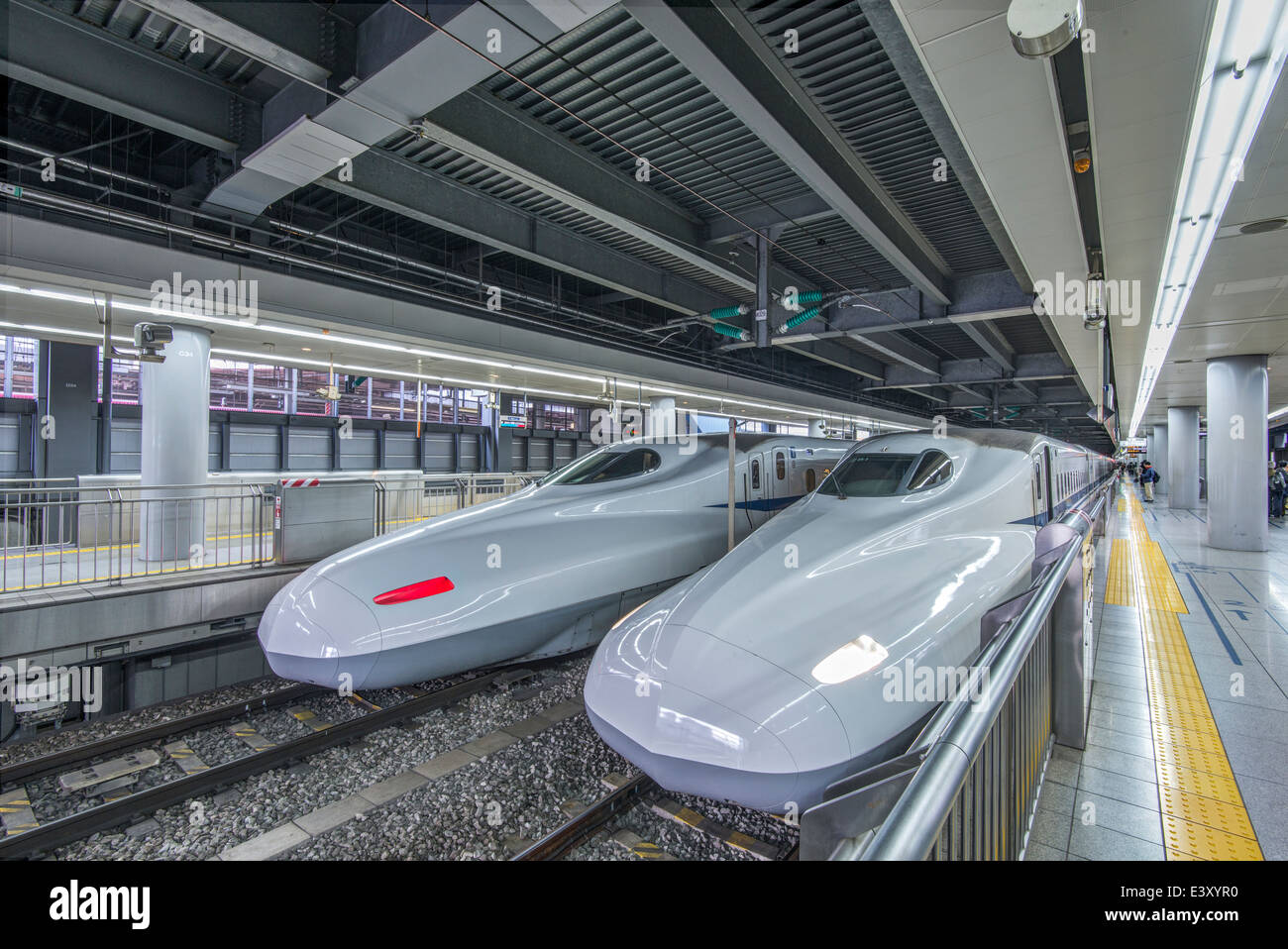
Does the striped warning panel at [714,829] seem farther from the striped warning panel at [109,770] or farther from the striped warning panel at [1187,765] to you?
the striped warning panel at [109,770]

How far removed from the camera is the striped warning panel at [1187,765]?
279cm

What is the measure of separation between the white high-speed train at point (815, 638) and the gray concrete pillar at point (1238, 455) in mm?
10632

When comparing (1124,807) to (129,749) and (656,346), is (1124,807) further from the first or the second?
(656,346)

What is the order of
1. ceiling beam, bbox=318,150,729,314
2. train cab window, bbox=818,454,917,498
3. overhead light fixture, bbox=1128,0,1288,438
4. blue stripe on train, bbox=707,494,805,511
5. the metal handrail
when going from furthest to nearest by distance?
blue stripe on train, bbox=707,494,805,511
ceiling beam, bbox=318,150,729,314
train cab window, bbox=818,454,917,498
overhead light fixture, bbox=1128,0,1288,438
the metal handrail

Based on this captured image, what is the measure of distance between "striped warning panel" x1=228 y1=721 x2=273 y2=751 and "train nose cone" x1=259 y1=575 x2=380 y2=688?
2.08ft

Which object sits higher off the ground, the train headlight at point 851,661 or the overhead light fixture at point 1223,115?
the overhead light fixture at point 1223,115

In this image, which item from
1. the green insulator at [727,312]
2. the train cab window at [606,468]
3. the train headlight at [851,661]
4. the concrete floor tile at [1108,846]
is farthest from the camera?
the green insulator at [727,312]

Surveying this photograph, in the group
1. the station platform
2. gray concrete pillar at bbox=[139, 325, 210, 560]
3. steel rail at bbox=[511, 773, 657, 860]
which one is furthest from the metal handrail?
gray concrete pillar at bbox=[139, 325, 210, 560]

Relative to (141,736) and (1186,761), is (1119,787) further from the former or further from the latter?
(141,736)

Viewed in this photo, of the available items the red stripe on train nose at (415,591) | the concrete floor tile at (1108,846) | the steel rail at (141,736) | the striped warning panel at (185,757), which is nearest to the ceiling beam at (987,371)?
the red stripe on train nose at (415,591)

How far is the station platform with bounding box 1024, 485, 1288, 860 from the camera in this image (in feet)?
9.25

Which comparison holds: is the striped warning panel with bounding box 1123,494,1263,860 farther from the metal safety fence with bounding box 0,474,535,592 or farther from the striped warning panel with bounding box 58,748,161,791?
the metal safety fence with bounding box 0,474,535,592
